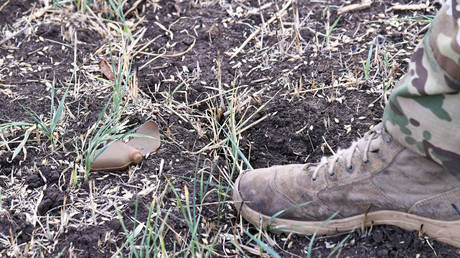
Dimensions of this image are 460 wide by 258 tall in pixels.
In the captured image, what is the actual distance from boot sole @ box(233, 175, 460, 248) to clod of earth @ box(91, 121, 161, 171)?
345 millimetres

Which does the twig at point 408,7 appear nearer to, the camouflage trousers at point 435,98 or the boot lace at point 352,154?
the boot lace at point 352,154

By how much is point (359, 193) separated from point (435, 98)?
1.25 feet

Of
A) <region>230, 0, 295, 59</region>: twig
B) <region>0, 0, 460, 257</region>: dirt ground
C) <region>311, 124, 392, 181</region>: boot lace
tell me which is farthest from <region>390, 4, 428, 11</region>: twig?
<region>311, 124, 392, 181</region>: boot lace

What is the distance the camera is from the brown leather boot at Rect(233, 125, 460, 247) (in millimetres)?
1617

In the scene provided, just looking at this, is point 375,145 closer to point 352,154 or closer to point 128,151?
point 352,154

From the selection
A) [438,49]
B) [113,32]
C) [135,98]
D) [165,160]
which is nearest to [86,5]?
[113,32]

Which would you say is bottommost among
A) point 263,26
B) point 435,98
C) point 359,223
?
point 359,223

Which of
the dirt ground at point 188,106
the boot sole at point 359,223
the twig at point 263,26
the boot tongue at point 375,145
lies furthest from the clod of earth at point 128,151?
the boot tongue at point 375,145

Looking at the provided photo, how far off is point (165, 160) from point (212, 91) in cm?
38

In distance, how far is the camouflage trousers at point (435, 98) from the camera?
1.38 m

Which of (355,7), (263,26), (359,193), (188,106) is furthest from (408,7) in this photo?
(359,193)

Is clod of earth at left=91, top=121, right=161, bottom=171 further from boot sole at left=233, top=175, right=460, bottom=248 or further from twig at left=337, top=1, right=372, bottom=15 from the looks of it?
twig at left=337, top=1, right=372, bottom=15

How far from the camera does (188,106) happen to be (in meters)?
2.21

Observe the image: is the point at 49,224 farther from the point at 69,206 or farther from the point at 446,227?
the point at 446,227
